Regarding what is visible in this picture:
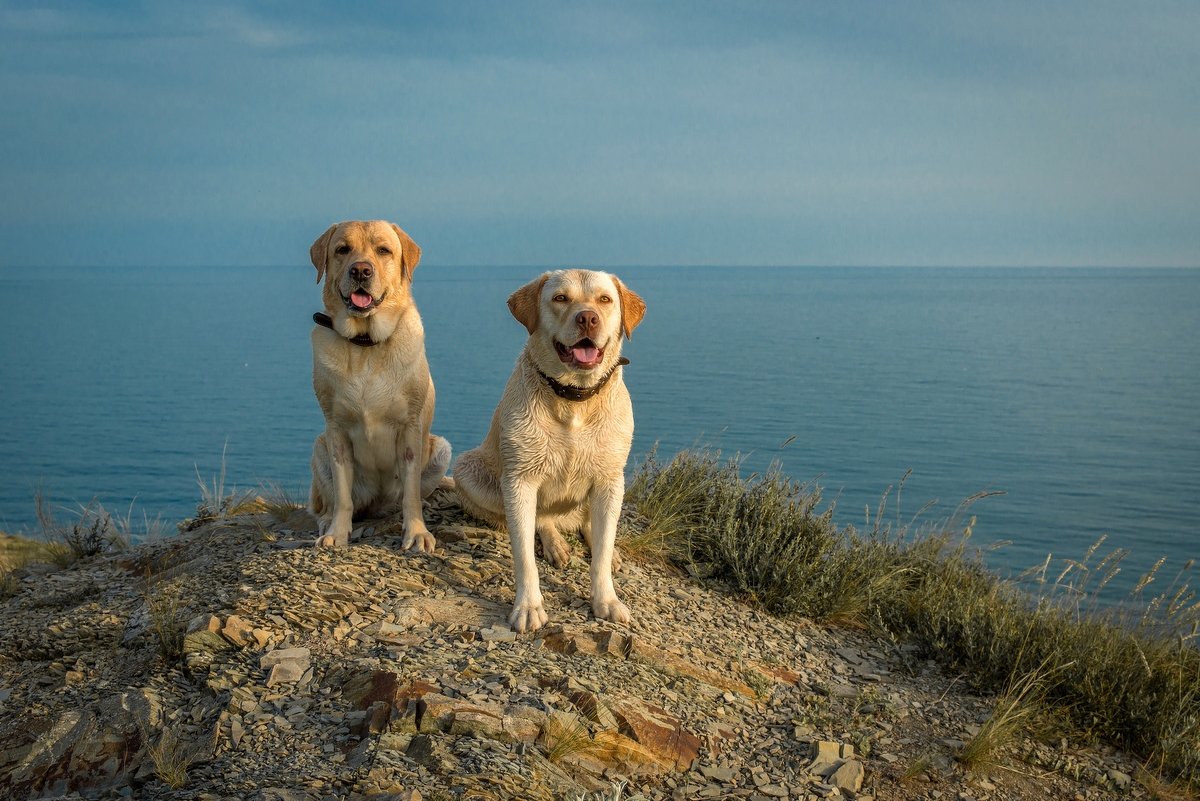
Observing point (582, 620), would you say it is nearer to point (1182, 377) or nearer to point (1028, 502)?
point (1028, 502)

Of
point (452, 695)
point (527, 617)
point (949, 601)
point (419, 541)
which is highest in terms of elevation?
point (419, 541)

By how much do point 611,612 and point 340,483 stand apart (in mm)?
2026

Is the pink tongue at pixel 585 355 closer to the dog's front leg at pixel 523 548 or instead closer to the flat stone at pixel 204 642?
the dog's front leg at pixel 523 548

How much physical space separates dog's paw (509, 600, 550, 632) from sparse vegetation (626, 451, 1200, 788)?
2152 mm

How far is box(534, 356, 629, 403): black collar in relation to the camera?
535 cm

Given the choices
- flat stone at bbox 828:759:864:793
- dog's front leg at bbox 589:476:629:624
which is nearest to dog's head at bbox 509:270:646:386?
dog's front leg at bbox 589:476:629:624

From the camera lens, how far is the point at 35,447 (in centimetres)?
3047

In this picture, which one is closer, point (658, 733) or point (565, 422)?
point (658, 733)

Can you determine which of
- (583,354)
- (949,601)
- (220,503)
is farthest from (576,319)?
(220,503)

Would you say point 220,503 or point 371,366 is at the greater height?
point 371,366

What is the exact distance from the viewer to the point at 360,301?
5.92 m

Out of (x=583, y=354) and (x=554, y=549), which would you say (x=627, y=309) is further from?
(x=554, y=549)

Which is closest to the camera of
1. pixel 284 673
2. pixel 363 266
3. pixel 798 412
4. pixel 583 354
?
pixel 284 673

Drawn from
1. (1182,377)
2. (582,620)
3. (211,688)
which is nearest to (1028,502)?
(582,620)
